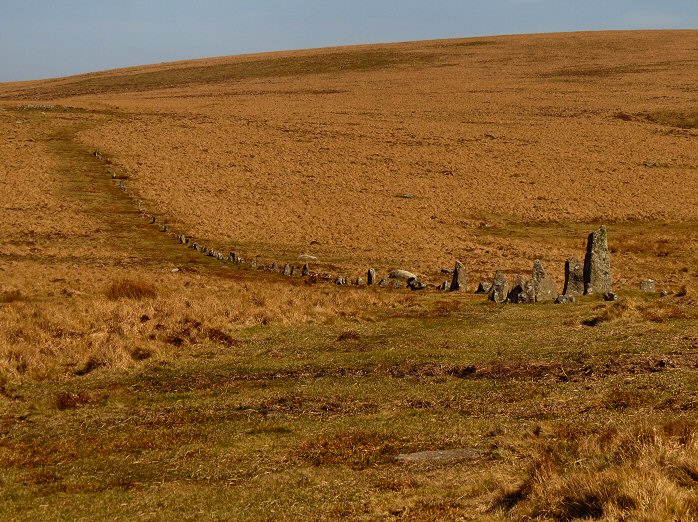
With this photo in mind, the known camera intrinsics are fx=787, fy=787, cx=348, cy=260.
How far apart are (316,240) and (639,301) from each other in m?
22.4

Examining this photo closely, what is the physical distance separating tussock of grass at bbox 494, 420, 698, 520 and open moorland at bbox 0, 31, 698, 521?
0.04m

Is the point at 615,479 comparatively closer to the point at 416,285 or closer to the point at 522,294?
the point at 522,294

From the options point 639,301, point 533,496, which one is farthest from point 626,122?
point 533,496

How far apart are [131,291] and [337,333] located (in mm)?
8964

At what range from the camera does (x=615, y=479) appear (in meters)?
8.62

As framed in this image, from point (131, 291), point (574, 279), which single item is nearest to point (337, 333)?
point (131, 291)

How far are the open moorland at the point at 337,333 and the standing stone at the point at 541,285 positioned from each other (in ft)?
6.29

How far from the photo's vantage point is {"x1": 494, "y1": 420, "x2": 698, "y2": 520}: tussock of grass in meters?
8.02

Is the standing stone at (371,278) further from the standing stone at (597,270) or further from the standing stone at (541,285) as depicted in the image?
the standing stone at (597,270)

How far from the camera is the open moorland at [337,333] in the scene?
421 inches

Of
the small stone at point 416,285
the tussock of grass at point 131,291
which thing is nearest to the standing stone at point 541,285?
the small stone at point 416,285

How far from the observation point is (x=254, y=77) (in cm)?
14512

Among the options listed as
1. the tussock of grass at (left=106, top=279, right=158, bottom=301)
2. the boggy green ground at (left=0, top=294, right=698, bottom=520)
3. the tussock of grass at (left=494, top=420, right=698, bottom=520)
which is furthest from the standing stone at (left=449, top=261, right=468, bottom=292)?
the tussock of grass at (left=494, top=420, right=698, bottom=520)

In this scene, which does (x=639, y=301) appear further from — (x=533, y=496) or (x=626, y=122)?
(x=626, y=122)
